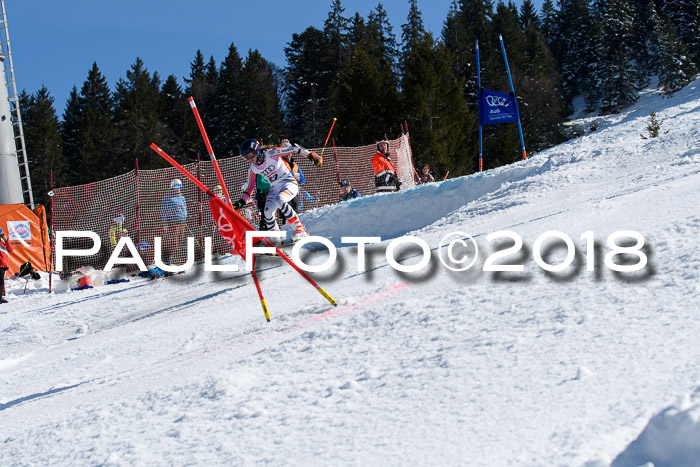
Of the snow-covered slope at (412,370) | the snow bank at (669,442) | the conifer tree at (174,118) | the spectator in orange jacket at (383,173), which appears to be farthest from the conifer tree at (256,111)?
the snow bank at (669,442)

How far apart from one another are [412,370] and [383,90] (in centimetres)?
3314

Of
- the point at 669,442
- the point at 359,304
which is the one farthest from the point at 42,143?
the point at 669,442

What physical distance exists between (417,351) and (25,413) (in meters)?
2.88

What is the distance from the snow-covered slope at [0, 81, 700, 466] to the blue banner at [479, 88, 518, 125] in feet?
29.6

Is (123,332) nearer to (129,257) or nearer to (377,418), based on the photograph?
(377,418)

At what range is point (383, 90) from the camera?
116 feet

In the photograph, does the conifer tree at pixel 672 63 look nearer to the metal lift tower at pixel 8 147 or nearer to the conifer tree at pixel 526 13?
the conifer tree at pixel 526 13

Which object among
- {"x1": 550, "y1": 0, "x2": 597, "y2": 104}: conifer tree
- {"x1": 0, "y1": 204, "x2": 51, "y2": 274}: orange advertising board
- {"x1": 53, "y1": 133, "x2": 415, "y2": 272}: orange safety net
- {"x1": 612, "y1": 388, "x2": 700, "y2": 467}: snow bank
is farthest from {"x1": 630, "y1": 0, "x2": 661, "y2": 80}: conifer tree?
{"x1": 612, "y1": 388, "x2": 700, "y2": 467}: snow bank

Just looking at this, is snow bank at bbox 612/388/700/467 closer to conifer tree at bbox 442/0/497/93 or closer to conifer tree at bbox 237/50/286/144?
conifer tree at bbox 442/0/497/93

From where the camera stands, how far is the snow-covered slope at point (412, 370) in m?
2.72

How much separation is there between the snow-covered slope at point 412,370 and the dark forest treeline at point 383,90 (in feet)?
86.9

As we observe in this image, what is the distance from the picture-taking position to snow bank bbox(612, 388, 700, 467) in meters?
2.32

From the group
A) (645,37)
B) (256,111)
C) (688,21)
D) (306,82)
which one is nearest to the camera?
→ (256,111)

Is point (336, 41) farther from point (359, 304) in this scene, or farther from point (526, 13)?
point (359, 304)
